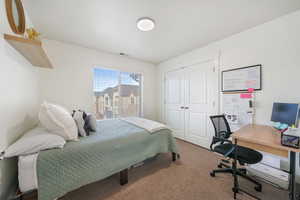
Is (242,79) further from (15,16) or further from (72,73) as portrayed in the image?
(72,73)

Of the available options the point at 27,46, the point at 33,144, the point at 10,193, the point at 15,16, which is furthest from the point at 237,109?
the point at 15,16

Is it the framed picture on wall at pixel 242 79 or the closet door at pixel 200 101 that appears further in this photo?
the closet door at pixel 200 101

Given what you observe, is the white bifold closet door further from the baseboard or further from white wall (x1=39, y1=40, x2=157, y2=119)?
the baseboard

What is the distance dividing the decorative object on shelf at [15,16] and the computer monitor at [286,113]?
350 cm

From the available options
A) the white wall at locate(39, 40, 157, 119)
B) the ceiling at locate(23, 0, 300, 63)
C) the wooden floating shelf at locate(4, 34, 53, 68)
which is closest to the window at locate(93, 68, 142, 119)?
the white wall at locate(39, 40, 157, 119)

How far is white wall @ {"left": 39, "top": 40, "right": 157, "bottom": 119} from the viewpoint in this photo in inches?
93.9

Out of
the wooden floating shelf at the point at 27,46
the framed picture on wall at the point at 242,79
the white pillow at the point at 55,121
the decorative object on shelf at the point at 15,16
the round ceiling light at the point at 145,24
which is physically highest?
the round ceiling light at the point at 145,24

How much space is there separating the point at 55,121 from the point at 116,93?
6.93ft

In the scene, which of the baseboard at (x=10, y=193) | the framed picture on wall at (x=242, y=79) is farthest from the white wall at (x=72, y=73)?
the framed picture on wall at (x=242, y=79)

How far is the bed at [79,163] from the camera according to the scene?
1.02 metres

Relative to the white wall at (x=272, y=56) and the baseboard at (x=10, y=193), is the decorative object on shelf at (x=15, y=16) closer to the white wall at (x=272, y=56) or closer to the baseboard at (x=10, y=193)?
the baseboard at (x=10, y=193)

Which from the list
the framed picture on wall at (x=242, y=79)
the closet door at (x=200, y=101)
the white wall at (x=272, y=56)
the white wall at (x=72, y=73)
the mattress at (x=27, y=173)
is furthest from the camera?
the closet door at (x=200, y=101)

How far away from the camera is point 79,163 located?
47.5 inches

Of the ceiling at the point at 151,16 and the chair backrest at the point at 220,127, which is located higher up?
the ceiling at the point at 151,16
